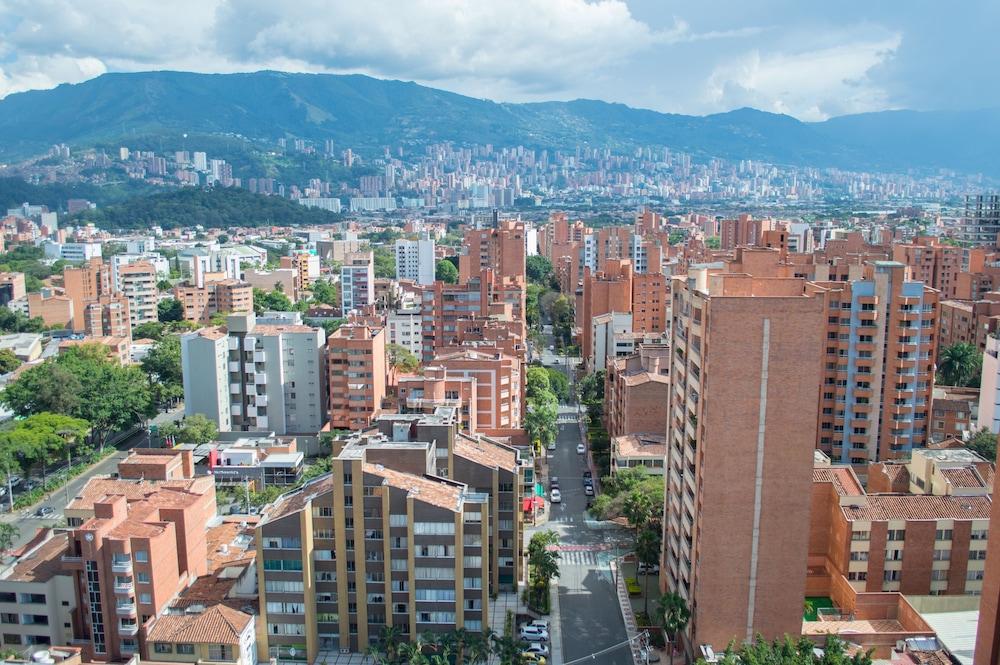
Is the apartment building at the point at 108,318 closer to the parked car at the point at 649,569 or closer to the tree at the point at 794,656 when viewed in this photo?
the parked car at the point at 649,569

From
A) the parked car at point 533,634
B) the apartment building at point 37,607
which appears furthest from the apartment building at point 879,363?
the apartment building at point 37,607

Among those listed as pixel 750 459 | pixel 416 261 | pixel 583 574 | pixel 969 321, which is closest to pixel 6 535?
pixel 583 574

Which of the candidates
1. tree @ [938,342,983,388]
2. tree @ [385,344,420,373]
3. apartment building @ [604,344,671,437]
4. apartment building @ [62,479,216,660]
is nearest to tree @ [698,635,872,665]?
apartment building @ [62,479,216,660]

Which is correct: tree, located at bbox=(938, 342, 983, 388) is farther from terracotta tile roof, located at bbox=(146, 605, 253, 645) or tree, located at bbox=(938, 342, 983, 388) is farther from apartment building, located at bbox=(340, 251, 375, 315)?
apartment building, located at bbox=(340, 251, 375, 315)

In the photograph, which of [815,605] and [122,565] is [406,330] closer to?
[122,565]

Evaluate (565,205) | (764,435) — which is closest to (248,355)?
(764,435)

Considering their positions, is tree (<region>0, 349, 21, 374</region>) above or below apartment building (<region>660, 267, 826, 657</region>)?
below
